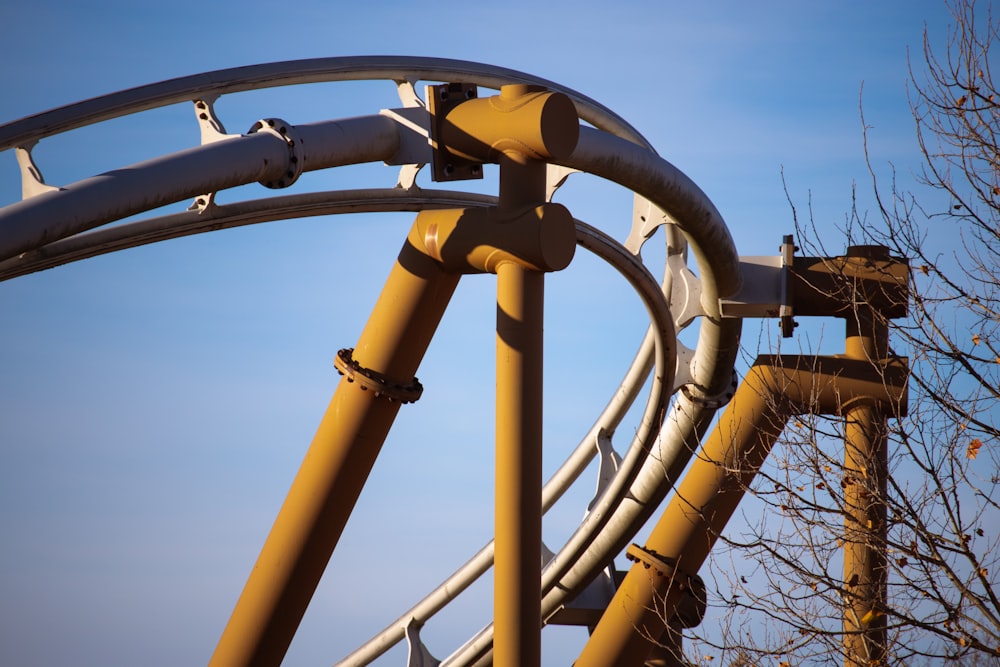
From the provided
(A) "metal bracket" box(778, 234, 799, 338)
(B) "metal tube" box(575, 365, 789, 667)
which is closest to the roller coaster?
(B) "metal tube" box(575, 365, 789, 667)

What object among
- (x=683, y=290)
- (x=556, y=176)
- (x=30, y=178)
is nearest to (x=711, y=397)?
(x=683, y=290)

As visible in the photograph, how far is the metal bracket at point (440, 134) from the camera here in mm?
9195

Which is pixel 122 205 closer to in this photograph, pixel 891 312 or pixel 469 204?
pixel 469 204

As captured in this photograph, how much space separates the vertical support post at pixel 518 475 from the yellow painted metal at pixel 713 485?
14.4ft

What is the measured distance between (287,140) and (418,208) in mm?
1998

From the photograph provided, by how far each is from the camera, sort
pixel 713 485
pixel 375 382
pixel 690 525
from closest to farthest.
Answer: pixel 375 382
pixel 713 485
pixel 690 525

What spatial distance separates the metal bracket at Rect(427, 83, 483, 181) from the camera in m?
9.20

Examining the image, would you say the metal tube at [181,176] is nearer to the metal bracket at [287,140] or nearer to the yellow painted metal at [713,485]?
the metal bracket at [287,140]

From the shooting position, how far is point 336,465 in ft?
30.1

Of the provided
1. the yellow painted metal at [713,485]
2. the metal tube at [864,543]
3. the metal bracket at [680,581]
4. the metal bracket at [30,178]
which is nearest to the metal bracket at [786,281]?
the yellow painted metal at [713,485]

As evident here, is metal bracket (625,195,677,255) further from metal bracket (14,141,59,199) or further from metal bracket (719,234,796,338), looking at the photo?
metal bracket (14,141,59,199)

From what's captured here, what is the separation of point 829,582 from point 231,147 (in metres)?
5.12

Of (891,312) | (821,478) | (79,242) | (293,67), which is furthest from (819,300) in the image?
(79,242)

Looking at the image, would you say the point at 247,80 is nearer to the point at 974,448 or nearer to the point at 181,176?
the point at 181,176
